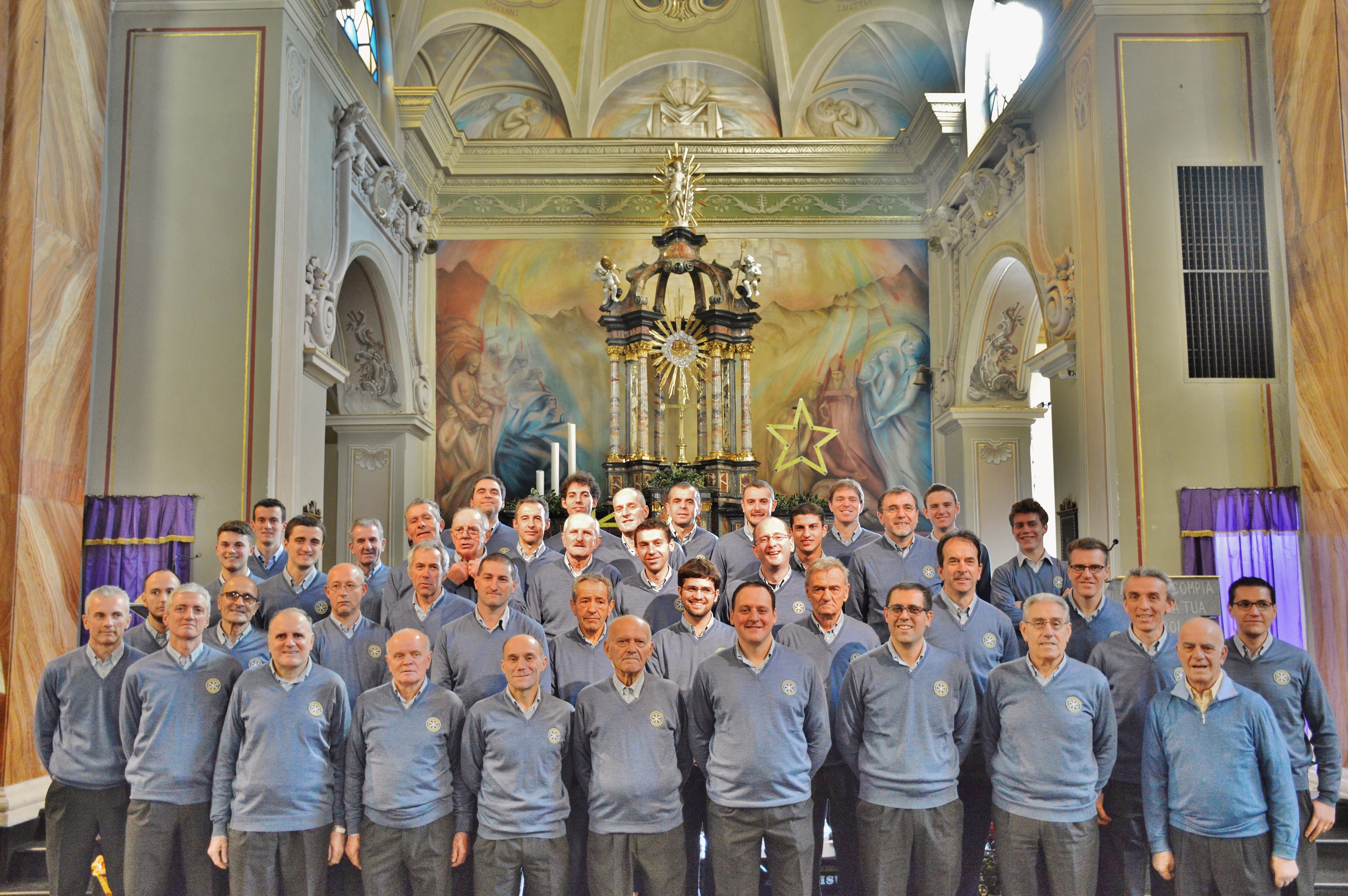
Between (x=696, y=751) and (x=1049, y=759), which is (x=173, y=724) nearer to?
(x=696, y=751)

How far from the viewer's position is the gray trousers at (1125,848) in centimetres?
423

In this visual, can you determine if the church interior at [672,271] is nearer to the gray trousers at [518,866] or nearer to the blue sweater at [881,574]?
the blue sweater at [881,574]

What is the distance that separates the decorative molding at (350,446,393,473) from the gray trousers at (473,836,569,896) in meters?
8.00

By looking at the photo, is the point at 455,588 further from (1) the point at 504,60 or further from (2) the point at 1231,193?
(1) the point at 504,60

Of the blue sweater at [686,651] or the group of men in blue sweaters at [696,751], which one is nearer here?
the group of men in blue sweaters at [696,751]

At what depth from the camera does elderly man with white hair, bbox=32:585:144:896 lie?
173 inches

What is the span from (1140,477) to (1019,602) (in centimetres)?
269

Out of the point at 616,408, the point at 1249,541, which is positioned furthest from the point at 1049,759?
the point at 616,408

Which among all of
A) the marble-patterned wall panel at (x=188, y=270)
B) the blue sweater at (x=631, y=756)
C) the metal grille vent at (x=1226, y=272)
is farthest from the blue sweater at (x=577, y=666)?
the metal grille vent at (x=1226, y=272)

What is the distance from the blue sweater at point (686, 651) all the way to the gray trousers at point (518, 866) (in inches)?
31.4

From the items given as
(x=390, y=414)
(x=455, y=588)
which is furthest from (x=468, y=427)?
(x=455, y=588)

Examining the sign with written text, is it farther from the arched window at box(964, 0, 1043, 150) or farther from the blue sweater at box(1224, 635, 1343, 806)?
the arched window at box(964, 0, 1043, 150)

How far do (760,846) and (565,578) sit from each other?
1.73m

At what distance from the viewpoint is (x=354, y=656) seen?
4.62 meters
